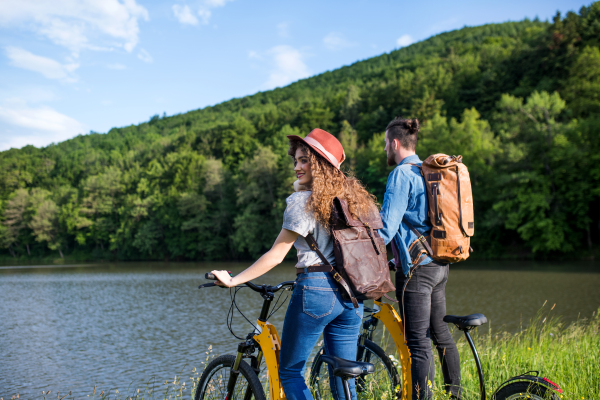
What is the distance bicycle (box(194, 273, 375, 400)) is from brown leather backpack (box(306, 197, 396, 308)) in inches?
19.4

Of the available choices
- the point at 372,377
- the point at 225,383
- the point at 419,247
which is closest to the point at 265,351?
the point at 225,383

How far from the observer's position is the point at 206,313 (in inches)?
559

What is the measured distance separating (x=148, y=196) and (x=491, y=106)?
130 feet

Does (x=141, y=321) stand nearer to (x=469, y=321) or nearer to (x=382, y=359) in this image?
(x=382, y=359)

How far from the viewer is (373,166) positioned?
39469 mm

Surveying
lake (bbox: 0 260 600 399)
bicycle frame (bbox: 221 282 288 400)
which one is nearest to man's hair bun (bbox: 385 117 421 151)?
bicycle frame (bbox: 221 282 288 400)

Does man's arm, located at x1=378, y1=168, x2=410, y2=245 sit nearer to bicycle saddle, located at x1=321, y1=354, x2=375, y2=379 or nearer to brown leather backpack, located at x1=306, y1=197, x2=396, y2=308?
brown leather backpack, located at x1=306, y1=197, x2=396, y2=308

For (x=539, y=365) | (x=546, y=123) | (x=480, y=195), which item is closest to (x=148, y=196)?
(x=480, y=195)

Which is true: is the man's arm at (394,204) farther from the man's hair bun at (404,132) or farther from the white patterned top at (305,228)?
the white patterned top at (305,228)

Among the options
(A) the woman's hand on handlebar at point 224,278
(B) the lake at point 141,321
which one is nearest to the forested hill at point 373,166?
(B) the lake at point 141,321

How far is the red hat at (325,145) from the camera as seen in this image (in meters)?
2.30

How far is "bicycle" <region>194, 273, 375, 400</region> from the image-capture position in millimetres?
2457

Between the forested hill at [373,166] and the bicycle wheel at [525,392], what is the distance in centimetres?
2947

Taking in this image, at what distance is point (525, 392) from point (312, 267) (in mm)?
1207
